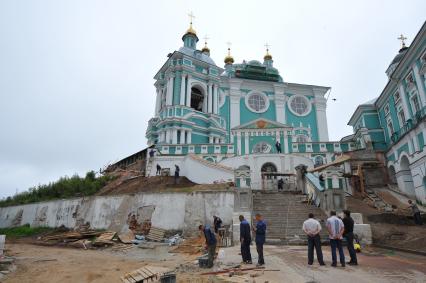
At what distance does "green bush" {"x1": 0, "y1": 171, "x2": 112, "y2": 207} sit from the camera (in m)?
24.6

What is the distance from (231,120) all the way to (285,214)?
25.0 m

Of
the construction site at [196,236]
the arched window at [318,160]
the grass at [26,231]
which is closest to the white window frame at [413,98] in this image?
the construction site at [196,236]

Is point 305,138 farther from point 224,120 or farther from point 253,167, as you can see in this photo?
point 253,167

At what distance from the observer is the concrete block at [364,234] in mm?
11898

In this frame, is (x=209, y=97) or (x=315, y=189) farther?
(x=209, y=97)

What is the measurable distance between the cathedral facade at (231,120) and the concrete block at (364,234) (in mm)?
8944

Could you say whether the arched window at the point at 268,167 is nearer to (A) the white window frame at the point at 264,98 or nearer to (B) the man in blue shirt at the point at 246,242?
(B) the man in blue shirt at the point at 246,242

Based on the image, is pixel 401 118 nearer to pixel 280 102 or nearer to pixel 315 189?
pixel 315 189

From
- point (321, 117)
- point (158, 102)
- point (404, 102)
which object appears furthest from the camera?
point (321, 117)

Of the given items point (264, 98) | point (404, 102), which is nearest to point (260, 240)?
point (404, 102)

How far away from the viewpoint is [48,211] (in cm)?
2330

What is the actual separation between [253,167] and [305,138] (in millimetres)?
17676

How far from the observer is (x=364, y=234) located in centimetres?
1195

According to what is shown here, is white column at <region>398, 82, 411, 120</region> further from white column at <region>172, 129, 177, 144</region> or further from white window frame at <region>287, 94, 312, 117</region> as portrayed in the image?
white column at <region>172, 129, 177, 144</region>
